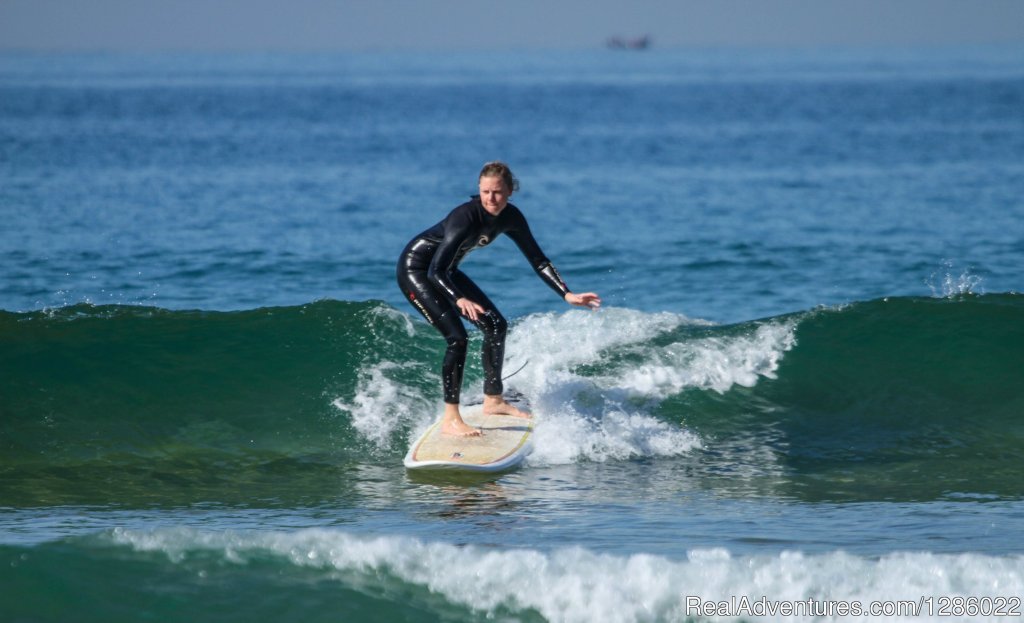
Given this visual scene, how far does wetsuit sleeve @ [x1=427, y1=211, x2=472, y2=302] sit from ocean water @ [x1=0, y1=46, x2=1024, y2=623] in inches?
57.9

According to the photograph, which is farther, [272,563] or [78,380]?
[78,380]

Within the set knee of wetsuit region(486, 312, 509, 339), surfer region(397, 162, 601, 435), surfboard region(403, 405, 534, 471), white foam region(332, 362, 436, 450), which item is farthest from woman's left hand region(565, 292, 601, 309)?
white foam region(332, 362, 436, 450)

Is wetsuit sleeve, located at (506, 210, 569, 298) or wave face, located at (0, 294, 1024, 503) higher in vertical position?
wetsuit sleeve, located at (506, 210, 569, 298)

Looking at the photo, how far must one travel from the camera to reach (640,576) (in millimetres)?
6594

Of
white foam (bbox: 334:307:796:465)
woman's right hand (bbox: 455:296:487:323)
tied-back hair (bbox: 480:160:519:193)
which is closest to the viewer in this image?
Answer: woman's right hand (bbox: 455:296:487:323)

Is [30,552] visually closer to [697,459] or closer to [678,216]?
[697,459]

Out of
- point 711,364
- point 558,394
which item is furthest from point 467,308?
point 711,364

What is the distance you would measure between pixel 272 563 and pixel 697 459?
4.00m

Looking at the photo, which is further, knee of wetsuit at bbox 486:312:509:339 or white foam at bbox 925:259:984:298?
white foam at bbox 925:259:984:298

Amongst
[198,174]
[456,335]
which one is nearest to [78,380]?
[456,335]

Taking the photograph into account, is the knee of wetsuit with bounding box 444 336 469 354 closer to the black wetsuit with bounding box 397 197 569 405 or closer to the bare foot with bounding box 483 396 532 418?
the black wetsuit with bounding box 397 197 569 405

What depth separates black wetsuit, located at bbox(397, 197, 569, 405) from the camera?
8797 millimetres

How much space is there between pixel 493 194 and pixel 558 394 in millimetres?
2300

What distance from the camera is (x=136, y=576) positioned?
6.82 metres
